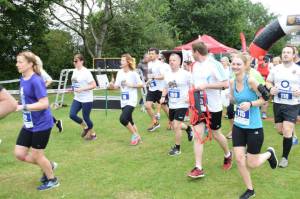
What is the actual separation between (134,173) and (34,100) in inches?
79.1

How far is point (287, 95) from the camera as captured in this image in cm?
657

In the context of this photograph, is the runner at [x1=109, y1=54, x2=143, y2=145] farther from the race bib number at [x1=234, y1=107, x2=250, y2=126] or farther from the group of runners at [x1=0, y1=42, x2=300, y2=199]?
the race bib number at [x1=234, y1=107, x2=250, y2=126]

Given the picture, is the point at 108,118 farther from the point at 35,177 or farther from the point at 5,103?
the point at 5,103

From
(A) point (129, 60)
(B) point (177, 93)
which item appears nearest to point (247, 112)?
(B) point (177, 93)

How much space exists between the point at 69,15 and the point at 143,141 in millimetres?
19837

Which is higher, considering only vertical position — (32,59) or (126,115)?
(32,59)

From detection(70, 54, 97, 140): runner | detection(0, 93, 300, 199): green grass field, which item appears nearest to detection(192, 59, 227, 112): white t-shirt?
detection(0, 93, 300, 199): green grass field

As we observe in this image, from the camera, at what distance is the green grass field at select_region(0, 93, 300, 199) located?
5.45 meters

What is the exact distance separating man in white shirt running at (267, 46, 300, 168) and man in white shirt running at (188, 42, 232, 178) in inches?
40.0

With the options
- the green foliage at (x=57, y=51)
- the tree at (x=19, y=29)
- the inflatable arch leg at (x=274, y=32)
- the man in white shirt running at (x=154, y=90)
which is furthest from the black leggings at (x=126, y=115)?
the green foliage at (x=57, y=51)

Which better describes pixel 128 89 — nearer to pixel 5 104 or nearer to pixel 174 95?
pixel 174 95

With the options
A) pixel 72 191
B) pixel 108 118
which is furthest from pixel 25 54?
pixel 108 118

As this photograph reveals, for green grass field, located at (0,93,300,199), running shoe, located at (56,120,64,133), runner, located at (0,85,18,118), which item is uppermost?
runner, located at (0,85,18,118)

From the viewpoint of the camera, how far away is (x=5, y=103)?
3129mm
